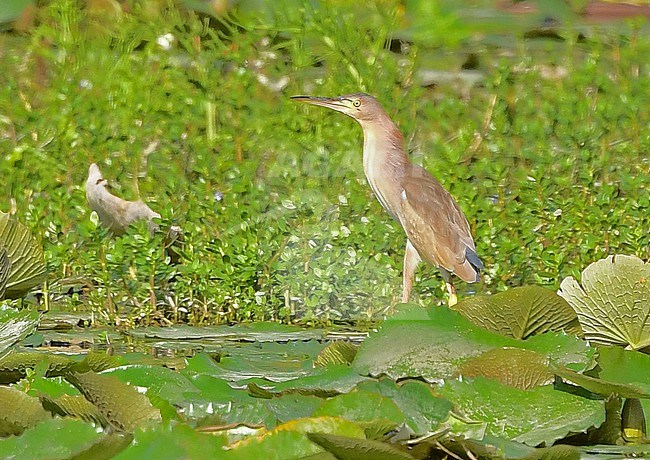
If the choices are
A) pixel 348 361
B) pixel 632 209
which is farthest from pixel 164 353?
pixel 632 209

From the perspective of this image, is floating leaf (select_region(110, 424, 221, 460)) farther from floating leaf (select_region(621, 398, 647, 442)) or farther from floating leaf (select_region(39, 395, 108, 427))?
floating leaf (select_region(621, 398, 647, 442))

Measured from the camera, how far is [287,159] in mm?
4113

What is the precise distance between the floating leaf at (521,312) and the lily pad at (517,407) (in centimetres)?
15

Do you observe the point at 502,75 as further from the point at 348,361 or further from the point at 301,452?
the point at 301,452

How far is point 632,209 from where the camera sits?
376cm

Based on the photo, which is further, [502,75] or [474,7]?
[474,7]

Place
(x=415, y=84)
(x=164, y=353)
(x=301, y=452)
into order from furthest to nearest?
(x=415, y=84) → (x=164, y=353) → (x=301, y=452)

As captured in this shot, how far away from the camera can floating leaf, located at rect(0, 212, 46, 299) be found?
1.40 m

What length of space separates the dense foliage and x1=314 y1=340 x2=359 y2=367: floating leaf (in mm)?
1891

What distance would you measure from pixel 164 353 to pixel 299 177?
164 cm

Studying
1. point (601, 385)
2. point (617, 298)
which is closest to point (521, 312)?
point (617, 298)

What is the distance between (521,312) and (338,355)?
209mm

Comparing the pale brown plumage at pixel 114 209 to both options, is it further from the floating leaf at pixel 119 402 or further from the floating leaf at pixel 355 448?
the floating leaf at pixel 355 448

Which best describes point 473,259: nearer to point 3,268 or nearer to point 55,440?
point 3,268
